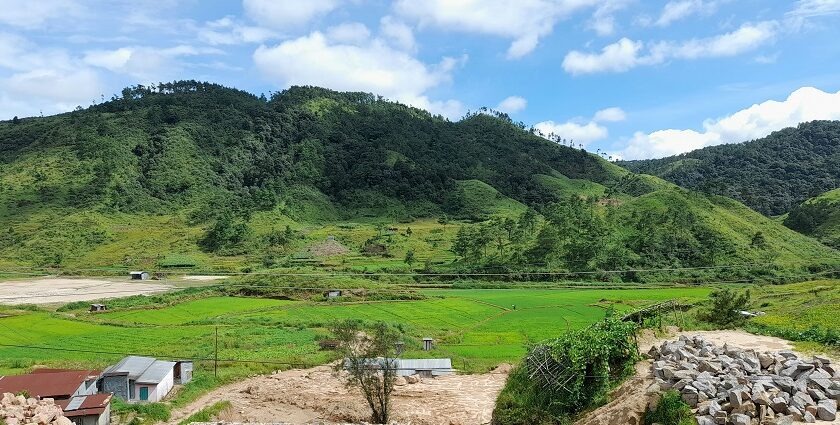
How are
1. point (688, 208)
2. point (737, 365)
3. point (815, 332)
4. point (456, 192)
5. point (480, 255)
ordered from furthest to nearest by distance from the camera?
point (456, 192) < point (688, 208) < point (480, 255) < point (815, 332) < point (737, 365)

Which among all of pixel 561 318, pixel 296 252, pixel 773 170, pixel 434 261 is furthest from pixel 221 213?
pixel 773 170

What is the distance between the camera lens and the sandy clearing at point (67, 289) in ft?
196

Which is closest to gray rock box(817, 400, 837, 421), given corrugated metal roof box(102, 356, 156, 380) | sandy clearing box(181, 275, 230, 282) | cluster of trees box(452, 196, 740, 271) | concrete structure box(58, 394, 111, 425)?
concrete structure box(58, 394, 111, 425)

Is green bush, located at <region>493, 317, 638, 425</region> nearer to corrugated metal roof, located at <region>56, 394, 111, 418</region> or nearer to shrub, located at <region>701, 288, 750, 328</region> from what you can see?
shrub, located at <region>701, 288, 750, 328</region>

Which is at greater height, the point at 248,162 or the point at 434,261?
the point at 248,162

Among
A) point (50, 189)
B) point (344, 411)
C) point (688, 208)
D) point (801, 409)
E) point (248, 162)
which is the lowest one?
point (344, 411)

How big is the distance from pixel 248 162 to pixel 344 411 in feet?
461

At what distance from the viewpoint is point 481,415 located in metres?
26.9

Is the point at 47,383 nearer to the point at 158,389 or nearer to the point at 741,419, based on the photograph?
the point at 158,389

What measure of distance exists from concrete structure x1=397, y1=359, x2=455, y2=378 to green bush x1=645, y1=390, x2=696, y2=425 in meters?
21.1

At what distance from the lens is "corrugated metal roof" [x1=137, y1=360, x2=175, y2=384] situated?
96.0 ft

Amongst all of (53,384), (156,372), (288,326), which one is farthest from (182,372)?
(288,326)

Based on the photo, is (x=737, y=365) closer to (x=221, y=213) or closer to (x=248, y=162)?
(x=221, y=213)

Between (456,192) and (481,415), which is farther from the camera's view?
(456,192)
